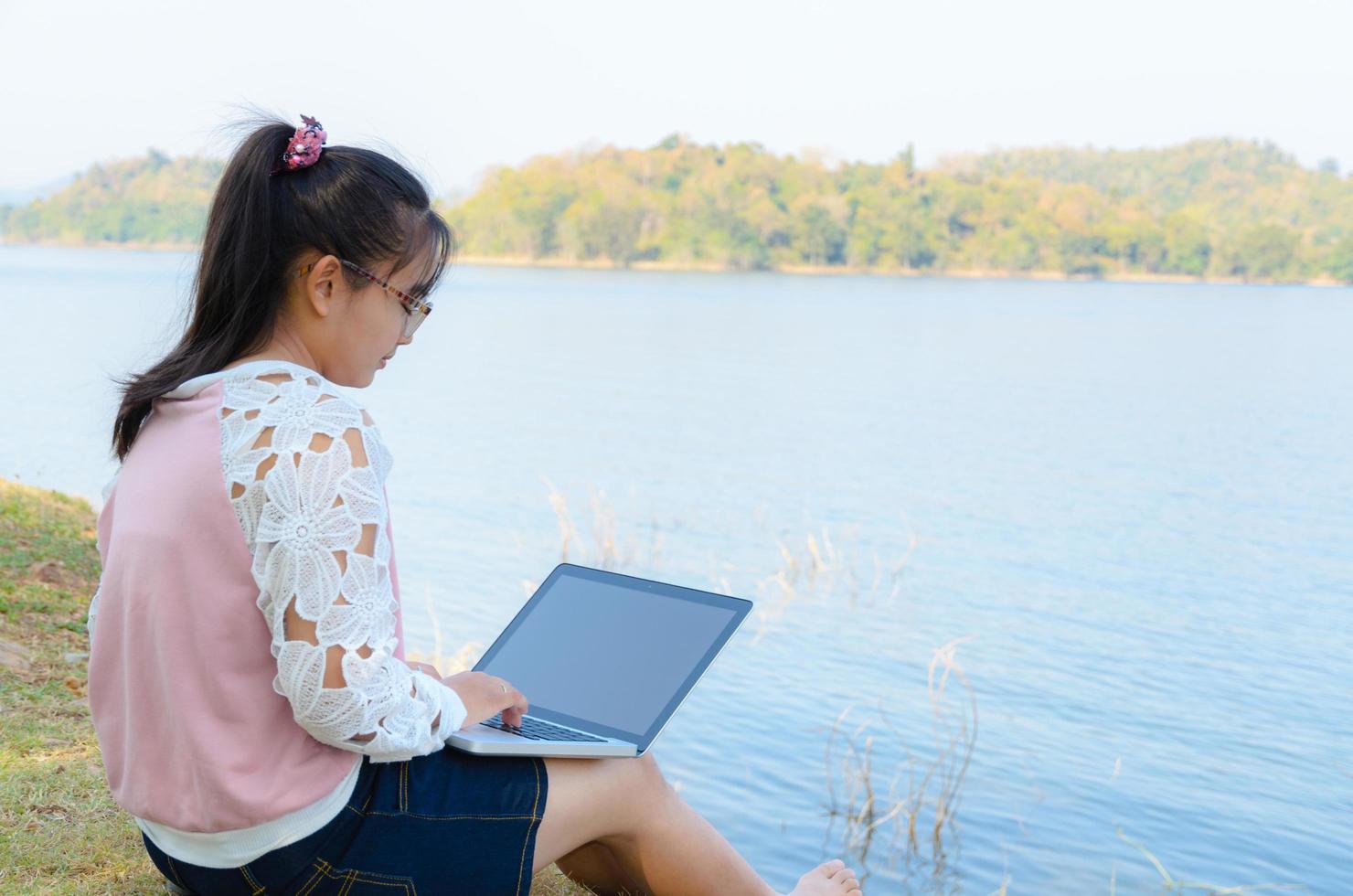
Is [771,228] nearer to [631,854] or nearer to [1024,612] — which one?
[1024,612]

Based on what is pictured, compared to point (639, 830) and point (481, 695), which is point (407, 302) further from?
point (639, 830)

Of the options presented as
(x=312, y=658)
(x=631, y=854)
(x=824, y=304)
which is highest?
(x=312, y=658)

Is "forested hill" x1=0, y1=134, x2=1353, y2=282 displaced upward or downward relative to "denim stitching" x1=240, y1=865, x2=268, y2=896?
downward

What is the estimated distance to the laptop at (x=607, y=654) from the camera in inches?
84.4

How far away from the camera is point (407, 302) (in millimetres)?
1870

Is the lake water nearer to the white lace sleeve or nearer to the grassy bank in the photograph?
the white lace sleeve

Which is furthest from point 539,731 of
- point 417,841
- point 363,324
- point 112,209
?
point 112,209

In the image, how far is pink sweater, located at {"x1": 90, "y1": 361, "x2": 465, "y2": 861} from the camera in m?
1.60

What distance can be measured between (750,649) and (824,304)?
130 ft

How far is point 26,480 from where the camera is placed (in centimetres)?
1030

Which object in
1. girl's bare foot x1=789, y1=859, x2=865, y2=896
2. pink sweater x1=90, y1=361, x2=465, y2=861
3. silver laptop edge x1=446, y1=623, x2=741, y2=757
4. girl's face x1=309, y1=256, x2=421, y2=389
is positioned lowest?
girl's bare foot x1=789, y1=859, x2=865, y2=896

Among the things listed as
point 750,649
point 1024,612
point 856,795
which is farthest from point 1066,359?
point 856,795

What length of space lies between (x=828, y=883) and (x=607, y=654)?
0.59 m

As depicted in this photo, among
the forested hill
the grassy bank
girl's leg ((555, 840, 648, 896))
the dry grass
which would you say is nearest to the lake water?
the dry grass
